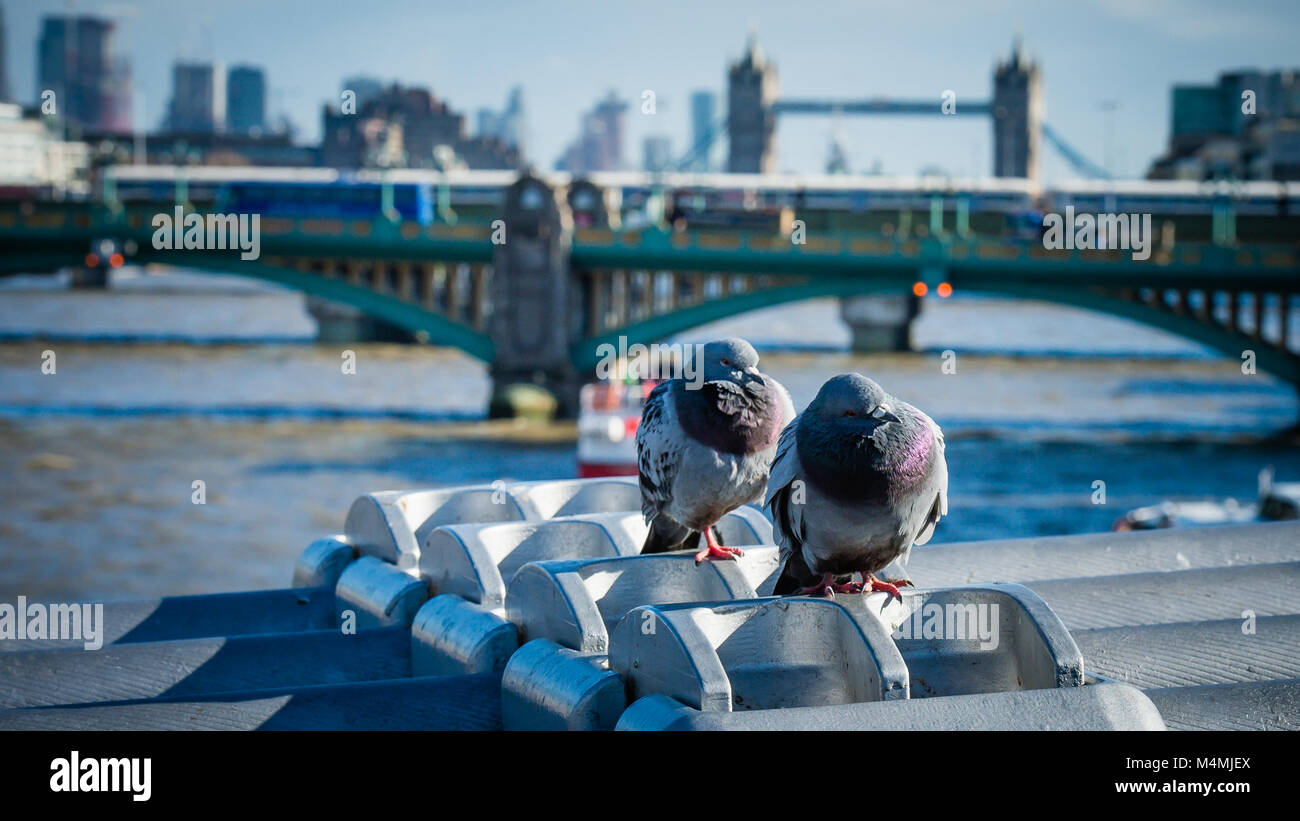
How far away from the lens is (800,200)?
262 ft

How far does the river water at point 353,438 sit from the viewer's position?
94.2 ft

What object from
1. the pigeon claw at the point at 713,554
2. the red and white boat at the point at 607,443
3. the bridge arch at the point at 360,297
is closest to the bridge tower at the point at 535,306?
the bridge arch at the point at 360,297

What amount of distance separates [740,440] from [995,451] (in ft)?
107

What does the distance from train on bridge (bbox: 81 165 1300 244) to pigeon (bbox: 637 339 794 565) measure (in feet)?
158

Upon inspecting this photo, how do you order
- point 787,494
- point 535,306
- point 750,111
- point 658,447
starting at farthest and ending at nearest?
point 750,111, point 535,306, point 658,447, point 787,494

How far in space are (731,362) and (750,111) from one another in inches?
5655

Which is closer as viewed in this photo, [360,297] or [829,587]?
[829,587]

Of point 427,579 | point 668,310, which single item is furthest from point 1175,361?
point 427,579

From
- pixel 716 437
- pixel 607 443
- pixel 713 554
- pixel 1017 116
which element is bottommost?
pixel 607 443

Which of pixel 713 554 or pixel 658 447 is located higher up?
pixel 658 447

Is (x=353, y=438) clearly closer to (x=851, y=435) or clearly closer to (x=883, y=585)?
(x=883, y=585)

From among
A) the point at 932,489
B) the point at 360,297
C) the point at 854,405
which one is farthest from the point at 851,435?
the point at 360,297

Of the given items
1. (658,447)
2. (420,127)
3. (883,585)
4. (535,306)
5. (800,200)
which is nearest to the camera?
(883,585)
